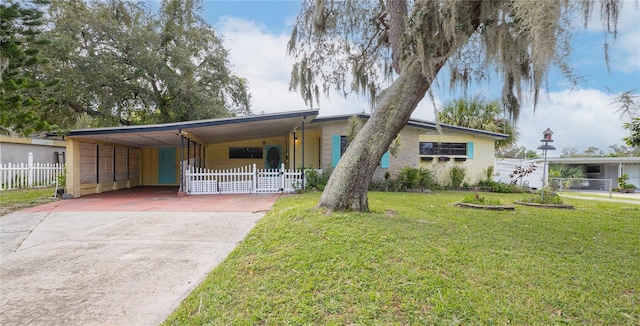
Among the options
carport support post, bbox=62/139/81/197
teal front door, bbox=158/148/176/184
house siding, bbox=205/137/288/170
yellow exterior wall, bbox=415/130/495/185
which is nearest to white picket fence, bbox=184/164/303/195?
carport support post, bbox=62/139/81/197

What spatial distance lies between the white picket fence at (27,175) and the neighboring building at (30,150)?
72 cm

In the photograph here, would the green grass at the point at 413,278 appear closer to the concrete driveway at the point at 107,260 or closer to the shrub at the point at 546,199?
the concrete driveway at the point at 107,260

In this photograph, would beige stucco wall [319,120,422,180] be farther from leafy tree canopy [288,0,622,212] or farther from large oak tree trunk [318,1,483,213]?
large oak tree trunk [318,1,483,213]

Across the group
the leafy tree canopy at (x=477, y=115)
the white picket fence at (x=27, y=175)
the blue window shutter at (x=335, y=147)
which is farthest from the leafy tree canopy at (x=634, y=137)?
the white picket fence at (x=27, y=175)

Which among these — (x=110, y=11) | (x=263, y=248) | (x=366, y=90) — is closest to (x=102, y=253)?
(x=263, y=248)

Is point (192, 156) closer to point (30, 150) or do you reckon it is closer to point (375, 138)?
point (30, 150)

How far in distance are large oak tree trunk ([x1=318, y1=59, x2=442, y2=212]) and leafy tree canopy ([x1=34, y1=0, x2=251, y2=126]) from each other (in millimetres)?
12125

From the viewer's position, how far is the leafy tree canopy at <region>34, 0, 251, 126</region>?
42.9ft

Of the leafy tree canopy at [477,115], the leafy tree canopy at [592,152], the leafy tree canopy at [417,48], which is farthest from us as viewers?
the leafy tree canopy at [592,152]

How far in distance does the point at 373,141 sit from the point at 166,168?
13.0 metres

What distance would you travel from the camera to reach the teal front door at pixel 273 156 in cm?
1543

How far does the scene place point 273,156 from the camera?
15531 mm

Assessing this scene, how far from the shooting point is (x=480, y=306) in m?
2.44

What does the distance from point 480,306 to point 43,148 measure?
1693 cm
